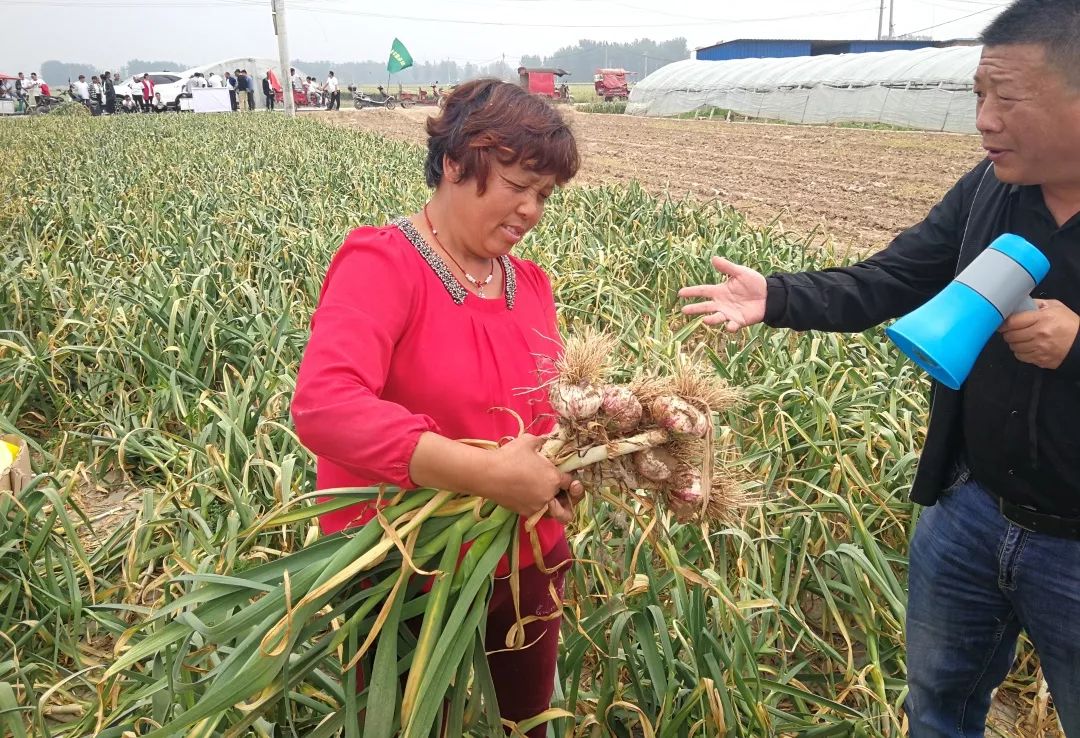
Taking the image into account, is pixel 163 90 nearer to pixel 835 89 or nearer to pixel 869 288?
pixel 835 89

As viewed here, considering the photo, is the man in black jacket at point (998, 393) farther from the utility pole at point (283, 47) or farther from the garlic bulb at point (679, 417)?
the utility pole at point (283, 47)

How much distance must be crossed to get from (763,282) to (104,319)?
3167 millimetres

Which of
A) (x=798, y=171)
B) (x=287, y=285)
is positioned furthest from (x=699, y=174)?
(x=287, y=285)

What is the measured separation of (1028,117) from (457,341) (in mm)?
902

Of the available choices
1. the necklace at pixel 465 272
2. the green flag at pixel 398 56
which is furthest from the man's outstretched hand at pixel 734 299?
the green flag at pixel 398 56

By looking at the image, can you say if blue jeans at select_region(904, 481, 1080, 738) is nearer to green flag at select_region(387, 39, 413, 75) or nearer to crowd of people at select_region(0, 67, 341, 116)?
crowd of people at select_region(0, 67, 341, 116)

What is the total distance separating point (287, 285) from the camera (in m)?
4.30

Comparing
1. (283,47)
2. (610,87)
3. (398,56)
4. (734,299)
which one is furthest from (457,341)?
(610,87)

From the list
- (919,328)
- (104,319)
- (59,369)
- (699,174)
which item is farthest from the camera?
(699,174)

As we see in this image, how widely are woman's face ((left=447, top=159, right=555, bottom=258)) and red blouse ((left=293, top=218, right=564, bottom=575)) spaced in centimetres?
7

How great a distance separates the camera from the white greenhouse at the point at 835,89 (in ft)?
56.7

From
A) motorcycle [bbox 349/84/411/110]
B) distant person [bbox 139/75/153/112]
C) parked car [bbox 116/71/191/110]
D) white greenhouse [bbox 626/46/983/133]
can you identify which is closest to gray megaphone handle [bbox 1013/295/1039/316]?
white greenhouse [bbox 626/46/983/133]

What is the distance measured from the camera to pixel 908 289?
1.52 metres

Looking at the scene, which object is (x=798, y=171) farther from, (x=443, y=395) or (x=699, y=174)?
(x=443, y=395)
